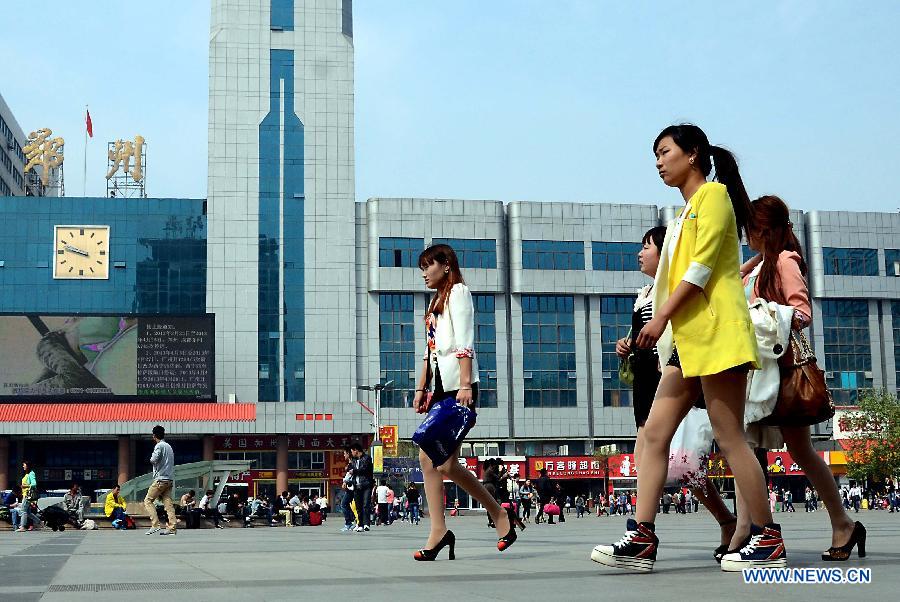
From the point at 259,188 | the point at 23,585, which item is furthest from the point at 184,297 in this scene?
the point at 23,585

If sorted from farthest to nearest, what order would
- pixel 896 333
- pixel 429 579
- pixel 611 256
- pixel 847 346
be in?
pixel 896 333 → pixel 847 346 → pixel 611 256 → pixel 429 579

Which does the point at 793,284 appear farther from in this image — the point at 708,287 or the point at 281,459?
the point at 281,459

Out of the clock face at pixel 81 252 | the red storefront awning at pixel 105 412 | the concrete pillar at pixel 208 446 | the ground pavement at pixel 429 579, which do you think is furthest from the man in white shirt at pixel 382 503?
the clock face at pixel 81 252

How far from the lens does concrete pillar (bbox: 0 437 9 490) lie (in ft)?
217

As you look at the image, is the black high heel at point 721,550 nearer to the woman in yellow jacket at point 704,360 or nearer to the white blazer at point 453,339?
the woman in yellow jacket at point 704,360

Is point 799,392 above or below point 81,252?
below

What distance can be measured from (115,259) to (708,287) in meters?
71.1

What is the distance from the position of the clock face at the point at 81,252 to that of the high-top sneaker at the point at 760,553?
71302mm

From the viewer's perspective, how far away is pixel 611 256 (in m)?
77.8

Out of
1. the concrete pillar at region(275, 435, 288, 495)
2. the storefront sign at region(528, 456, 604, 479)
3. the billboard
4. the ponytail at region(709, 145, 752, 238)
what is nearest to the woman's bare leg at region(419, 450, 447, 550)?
the ponytail at region(709, 145, 752, 238)

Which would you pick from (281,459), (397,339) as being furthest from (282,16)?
(281,459)

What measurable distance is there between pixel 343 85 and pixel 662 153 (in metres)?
71.4

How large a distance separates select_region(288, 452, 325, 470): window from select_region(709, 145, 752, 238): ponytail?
2598 inches

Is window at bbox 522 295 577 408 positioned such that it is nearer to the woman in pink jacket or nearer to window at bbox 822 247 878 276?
window at bbox 822 247 878 276
